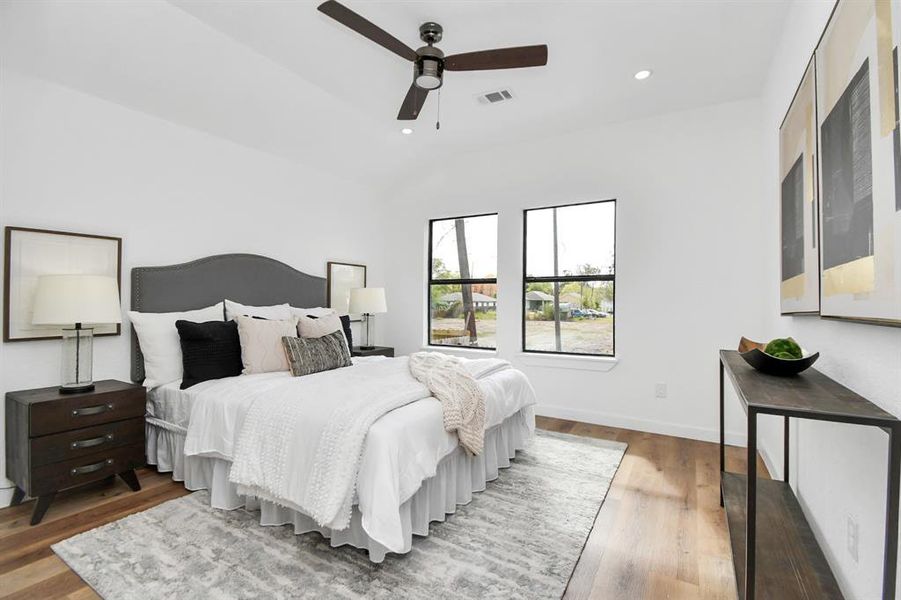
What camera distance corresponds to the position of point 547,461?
3.22 meters

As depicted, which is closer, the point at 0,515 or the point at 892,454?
the point at 892,454

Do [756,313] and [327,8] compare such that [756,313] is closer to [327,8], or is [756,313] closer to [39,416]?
[327,8]

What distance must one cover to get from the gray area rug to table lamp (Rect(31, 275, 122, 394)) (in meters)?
0.97

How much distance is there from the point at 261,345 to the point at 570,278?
117 inches

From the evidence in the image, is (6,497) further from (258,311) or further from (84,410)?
(258,311)

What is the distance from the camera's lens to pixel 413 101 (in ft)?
9.30

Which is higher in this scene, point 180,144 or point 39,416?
point 180,144

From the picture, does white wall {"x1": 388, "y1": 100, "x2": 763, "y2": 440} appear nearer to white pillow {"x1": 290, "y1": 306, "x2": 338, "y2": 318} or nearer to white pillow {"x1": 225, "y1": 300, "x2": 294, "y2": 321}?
white pillow {"x1": 290, "y1": 306, "x2": 338, "y2": 318}

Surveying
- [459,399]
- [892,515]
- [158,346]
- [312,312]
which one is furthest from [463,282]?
[892,515]

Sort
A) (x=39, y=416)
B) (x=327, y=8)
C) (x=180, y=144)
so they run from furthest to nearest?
(x=180, y=144) < (x=39, y=416) < (x=327, y=8)

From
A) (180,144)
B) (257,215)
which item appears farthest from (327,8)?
(257,215)

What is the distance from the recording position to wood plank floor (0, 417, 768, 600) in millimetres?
1824

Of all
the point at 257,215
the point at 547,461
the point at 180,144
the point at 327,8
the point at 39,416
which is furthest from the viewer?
the point at 257,215

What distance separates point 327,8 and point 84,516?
296 cm
